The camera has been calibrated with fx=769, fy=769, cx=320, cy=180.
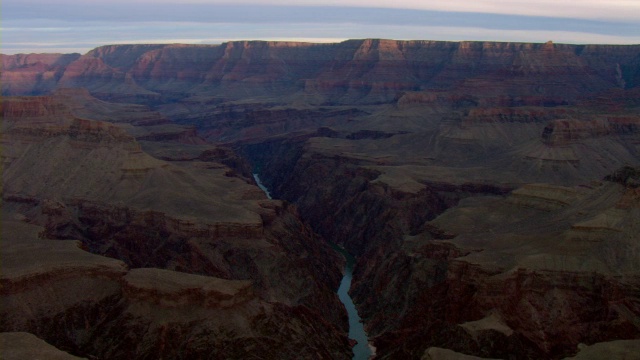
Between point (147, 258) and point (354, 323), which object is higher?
point (147, 258)

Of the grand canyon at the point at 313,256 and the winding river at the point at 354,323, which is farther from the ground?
the grand canyon at the point at 313,256

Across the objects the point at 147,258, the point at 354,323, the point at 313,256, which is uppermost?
the point at 147,258

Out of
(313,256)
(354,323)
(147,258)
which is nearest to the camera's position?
(354,323)

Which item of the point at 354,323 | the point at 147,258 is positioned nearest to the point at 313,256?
the point at 354,323

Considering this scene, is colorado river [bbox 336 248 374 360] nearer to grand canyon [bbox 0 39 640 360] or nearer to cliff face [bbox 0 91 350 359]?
grand canyon [bbox 0 39 640 360]

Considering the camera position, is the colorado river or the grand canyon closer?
the grand canyon

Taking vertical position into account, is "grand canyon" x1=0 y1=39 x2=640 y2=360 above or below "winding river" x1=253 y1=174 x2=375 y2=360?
above

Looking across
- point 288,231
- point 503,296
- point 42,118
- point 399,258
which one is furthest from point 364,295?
point 42,118

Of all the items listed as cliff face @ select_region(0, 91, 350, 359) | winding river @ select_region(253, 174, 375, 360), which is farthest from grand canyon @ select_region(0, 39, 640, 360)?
winding river @ select_region(253, 174, 375, 360)

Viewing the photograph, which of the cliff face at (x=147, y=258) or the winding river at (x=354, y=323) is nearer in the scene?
the cliff face at (x=147, y=258)

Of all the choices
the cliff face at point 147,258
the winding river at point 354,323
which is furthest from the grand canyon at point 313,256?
the winding river at point 354,323

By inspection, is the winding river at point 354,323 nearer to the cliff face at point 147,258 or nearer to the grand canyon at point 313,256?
the grand canyon at point 313,256

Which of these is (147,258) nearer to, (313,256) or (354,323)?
(313,256)
